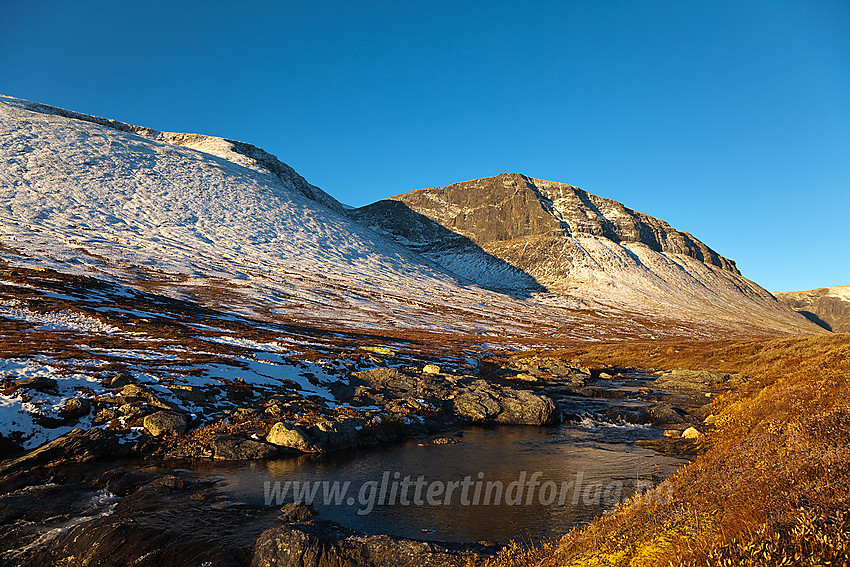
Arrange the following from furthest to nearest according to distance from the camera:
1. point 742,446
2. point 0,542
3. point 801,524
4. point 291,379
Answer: point 291,379, point 742,446, point 0,542, point 801,524

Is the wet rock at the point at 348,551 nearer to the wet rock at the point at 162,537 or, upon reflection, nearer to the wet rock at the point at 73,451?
the wet rock at the point at 162,537

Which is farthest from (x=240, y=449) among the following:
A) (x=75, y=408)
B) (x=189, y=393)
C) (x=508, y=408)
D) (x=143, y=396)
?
(x=508, y=408)

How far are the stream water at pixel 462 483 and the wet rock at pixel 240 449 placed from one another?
879mm

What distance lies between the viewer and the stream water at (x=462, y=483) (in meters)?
14.9

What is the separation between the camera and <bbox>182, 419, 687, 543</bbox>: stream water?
1490 centimetres

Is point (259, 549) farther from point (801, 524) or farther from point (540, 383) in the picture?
point (540, 383)

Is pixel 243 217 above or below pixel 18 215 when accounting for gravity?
above

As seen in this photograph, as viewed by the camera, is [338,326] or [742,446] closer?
[742,446]

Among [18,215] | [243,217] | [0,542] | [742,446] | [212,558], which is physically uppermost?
[243,217]

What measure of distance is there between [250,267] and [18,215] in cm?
6194

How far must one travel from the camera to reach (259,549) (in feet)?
39.2

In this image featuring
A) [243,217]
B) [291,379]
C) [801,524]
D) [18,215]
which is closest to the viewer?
[801,524]

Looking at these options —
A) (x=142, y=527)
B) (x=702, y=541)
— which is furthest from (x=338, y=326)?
(x=702, y=541)

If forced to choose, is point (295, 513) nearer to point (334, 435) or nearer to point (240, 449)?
point (240, 449)
